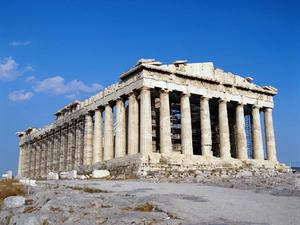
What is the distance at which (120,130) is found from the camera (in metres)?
40.8

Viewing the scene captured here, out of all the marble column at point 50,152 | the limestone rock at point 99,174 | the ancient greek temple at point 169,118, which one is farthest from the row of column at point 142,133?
the limestone rock at point 99,174

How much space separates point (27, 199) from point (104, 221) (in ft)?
18.3

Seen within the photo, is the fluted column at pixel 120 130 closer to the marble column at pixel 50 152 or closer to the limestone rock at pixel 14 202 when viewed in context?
the marble column at pixel 50 152

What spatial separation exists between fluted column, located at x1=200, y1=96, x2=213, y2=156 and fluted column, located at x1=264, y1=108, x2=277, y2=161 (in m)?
9.06

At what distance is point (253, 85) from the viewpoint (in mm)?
46500

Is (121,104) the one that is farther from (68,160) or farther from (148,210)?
(148,210)

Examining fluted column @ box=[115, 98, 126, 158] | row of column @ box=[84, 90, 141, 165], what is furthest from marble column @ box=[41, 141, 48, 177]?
fluted column @ box=[115, 98, 126, 158]

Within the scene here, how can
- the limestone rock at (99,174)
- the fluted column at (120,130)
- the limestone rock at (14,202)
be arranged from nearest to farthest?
the limestone rock at (14,202), the limestone rock at (99,174), the fluted column at (120,130)

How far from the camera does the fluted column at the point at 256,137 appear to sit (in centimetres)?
4506

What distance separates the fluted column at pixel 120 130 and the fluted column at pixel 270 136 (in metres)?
17.2

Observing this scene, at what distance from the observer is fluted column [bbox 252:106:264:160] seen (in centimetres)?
4506

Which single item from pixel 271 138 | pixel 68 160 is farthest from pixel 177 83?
pixel 68 160

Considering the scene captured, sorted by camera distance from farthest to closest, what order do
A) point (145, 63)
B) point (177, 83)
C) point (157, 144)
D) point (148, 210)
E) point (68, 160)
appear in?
point (68, 160), point (157, 144), point (177, 83), point (145, 63), point (148, 210)

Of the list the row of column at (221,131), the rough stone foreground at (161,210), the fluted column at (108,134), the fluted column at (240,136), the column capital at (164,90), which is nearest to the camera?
the rough stone foreground at (161,210)
